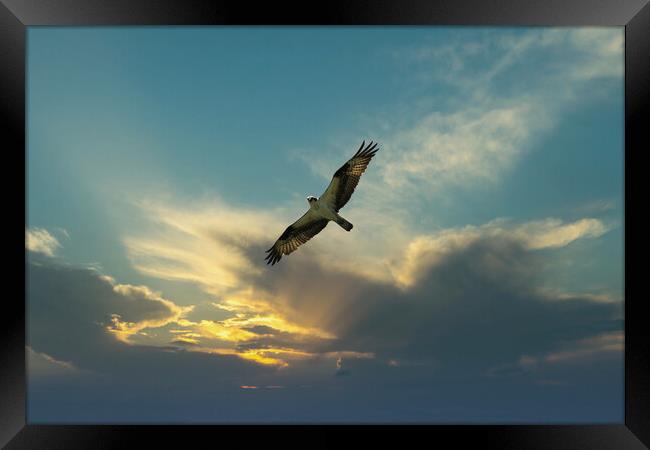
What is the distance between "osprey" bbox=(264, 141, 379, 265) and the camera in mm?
5309

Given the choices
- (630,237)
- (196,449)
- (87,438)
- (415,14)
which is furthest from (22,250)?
(630,237)

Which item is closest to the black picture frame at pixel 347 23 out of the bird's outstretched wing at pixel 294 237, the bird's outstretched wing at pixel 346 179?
the bird's outstretched wing at pixel 346 179

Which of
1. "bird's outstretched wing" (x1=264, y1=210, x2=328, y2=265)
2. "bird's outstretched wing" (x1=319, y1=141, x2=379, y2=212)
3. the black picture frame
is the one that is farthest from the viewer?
"bird's outstretched wing" (x1=264, y1=210, x2=328, y2=265)

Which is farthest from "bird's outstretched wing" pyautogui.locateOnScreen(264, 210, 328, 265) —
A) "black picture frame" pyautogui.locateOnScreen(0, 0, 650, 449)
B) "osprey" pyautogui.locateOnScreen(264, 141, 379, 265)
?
"black picture frame" pyautogui.locateOnScreen(0, 0, 650, 449)

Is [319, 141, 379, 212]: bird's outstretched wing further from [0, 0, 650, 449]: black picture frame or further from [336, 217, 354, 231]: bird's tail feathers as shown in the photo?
[0, 0, 650, 449]: black picture frame

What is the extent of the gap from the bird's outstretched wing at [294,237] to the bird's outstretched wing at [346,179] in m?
0.34

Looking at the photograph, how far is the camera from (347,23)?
178 inches

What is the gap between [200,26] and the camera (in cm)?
459

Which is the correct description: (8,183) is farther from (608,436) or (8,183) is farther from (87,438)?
(608,436)

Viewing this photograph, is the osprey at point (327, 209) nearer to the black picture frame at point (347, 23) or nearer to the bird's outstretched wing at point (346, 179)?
the bird's outstretched wing at point (346, 179)

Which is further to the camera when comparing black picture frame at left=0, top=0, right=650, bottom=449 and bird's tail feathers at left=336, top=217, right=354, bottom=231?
bird's tail feathers at left=336, top=217, right=354, bottom=231

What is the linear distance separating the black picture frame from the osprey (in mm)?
1247

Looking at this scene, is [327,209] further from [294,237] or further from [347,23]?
[347,23]

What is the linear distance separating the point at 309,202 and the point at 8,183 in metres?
2.49
